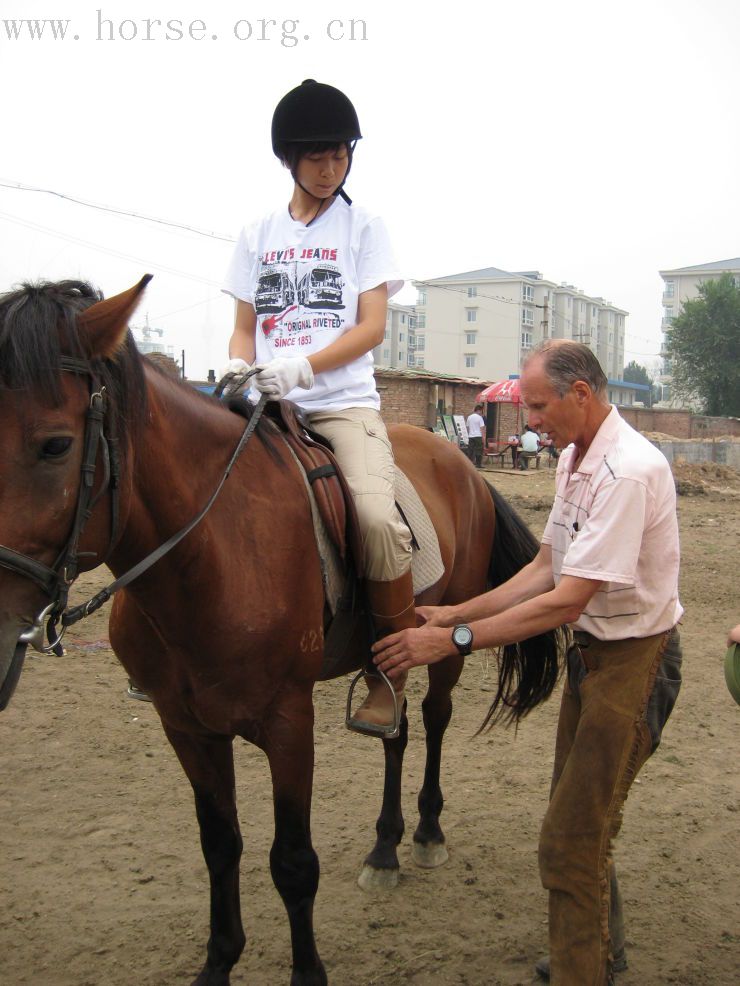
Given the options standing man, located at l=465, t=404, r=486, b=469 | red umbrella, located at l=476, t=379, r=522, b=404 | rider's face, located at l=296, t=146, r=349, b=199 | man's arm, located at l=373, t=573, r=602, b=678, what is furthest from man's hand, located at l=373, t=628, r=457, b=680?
red umbrella, located at l=476, t=379, r=522, b=404

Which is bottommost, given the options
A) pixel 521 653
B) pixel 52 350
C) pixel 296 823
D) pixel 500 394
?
pixel 296 823

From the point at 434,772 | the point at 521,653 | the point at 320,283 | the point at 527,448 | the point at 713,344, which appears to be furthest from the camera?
the point at 713,344

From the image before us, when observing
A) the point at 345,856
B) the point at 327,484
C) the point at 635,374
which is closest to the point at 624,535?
the point at 327,484

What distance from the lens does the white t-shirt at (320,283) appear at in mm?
3141

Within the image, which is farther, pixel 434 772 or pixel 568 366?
pixel 434 772

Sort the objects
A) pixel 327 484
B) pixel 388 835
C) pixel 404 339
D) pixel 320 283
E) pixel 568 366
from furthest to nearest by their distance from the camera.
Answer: pixel 404 339
pixel 388 835
pixel 320 283
pixel 327 484
pixel 568 366

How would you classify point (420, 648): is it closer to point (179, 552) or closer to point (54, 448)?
point (179, 552)

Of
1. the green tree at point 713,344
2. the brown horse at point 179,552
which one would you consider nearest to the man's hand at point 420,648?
the brown horse at point 179,552

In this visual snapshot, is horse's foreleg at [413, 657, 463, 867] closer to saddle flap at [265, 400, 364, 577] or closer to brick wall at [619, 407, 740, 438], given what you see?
saddle flap at [265, 400, 364, 577]

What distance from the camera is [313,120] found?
9.89ft

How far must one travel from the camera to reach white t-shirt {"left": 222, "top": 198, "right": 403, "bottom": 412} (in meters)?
3.14

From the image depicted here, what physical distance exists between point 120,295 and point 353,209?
1510 millimetres

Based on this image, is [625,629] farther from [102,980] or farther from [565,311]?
[565,311]

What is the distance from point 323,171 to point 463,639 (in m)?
1.82
